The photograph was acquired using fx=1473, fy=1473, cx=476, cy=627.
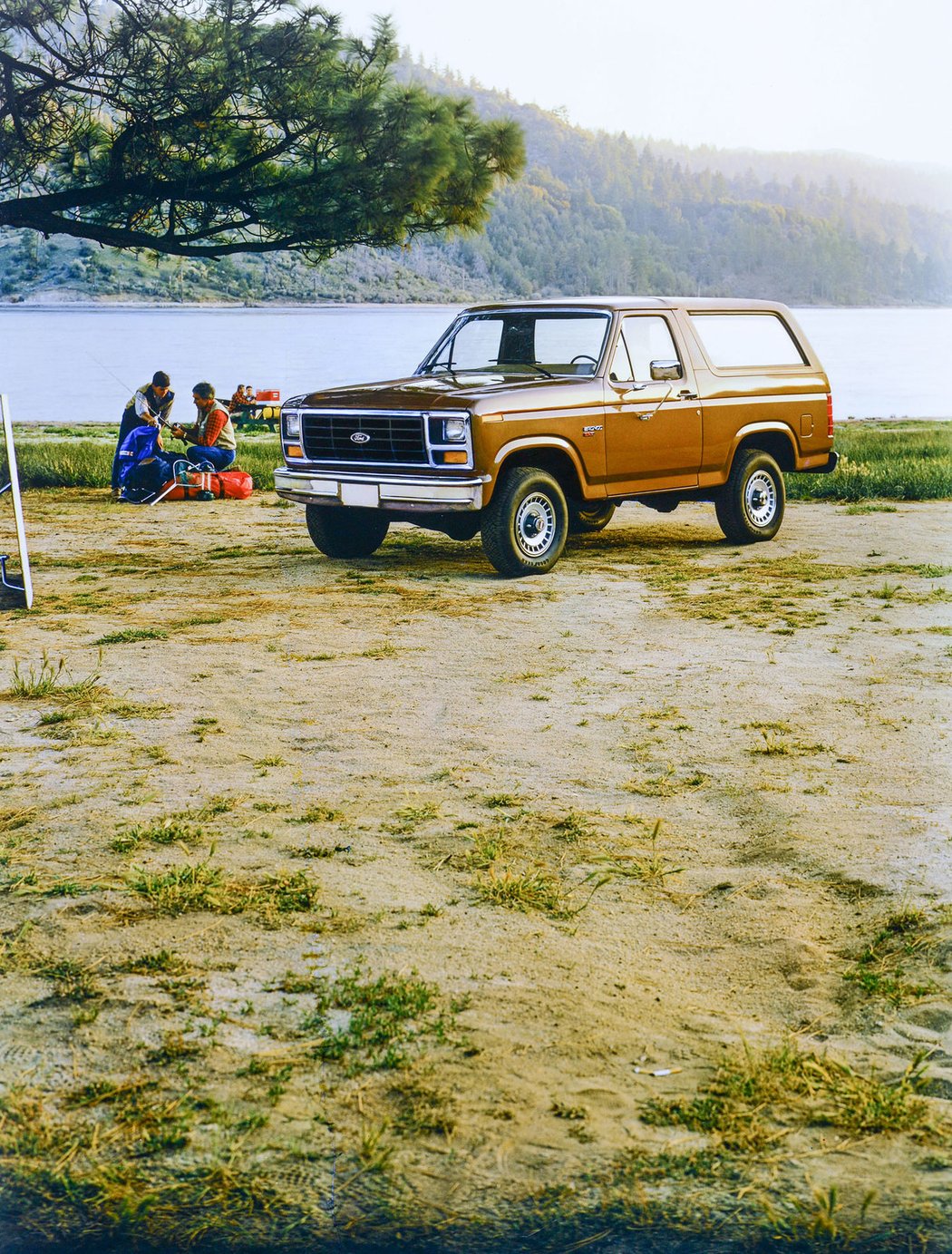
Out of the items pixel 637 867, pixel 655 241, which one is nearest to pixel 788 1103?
pixel 637 867

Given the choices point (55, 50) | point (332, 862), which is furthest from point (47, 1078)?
point (55, 50)

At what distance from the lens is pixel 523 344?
1141 centimetres

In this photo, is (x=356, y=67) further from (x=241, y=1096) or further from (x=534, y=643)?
(x=241, y=1096)

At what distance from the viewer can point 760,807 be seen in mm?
5516

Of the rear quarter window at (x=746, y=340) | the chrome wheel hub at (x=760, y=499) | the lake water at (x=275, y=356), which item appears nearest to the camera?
the rear quarter window at (x=746, y=340)

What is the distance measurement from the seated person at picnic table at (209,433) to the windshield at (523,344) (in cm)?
422

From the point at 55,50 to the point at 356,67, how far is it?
370 cm

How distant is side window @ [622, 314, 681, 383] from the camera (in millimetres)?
11188

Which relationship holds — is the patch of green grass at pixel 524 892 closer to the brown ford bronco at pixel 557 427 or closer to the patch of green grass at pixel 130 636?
the patch of green grass at pixel 130 636

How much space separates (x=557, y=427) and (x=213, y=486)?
6.59m

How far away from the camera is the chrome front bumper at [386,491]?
10086mm

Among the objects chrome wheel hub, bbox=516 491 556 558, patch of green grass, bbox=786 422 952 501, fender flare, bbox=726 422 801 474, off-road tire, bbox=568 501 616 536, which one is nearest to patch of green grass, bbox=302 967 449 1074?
chrome wheel hub, bbox=516 491 556 558

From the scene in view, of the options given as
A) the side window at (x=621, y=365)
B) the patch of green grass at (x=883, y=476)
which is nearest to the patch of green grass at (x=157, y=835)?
the side window at (x=621, y=365)

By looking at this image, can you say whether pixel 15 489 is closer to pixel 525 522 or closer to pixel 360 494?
pixel 360 494
